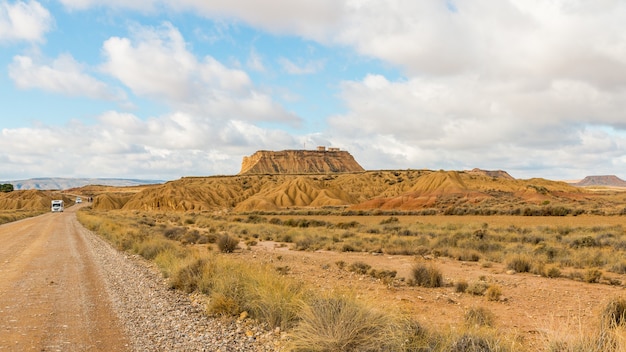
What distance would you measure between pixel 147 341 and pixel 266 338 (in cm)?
217

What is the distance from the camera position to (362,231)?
35656mm

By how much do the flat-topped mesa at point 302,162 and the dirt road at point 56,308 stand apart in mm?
146353

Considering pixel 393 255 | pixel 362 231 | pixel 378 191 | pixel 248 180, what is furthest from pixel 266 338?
pixel 248 180

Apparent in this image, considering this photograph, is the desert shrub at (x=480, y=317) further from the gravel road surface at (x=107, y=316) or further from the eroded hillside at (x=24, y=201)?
the eroded hillside at (x=24, y=201)

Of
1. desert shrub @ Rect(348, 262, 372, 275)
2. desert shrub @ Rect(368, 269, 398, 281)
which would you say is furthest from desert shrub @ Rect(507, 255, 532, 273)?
desert shrub @ Rect(348, 262, 372, 275)

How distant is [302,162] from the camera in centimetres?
16938

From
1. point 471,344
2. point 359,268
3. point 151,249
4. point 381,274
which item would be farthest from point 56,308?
point 359,268

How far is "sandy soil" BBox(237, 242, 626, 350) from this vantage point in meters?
8.67

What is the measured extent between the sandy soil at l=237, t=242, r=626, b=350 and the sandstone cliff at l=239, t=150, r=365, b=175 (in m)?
145

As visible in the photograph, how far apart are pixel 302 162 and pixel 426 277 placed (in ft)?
511

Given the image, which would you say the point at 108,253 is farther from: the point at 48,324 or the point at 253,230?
the point at 253,230

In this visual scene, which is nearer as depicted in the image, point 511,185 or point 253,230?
point 253,230

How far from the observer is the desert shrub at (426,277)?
45.8 feet

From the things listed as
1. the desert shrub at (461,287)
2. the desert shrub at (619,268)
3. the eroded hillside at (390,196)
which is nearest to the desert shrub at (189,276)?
the desert shrub at (461,287)
